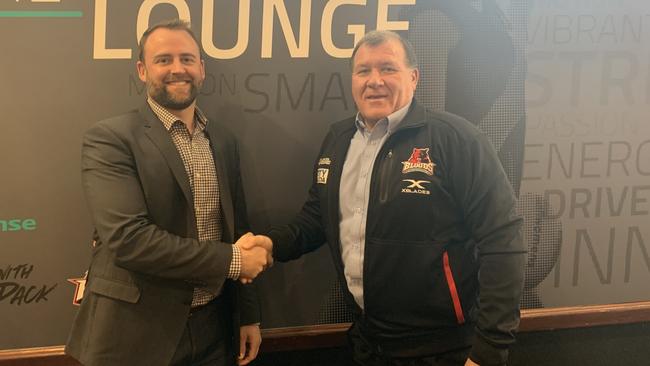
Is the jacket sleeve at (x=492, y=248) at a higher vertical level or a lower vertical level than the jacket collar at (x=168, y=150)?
lower

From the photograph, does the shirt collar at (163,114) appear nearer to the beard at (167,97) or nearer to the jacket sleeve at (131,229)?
the beard at (167,97)

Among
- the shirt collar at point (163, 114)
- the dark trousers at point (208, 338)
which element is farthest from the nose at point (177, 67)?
the dark trousers at point (208, 338)

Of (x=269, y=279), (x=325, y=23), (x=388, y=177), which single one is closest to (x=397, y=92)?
(x=388, y=177)

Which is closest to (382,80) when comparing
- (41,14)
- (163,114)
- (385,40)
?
(385,40)

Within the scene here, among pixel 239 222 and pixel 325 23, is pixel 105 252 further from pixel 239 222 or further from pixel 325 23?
pixel 325 23

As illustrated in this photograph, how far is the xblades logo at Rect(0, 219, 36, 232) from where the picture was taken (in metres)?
2.06

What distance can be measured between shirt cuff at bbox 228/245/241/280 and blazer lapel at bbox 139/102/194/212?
197 mm

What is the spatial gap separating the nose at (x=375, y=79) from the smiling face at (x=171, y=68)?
0.60m

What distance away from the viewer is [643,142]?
2.57 metres

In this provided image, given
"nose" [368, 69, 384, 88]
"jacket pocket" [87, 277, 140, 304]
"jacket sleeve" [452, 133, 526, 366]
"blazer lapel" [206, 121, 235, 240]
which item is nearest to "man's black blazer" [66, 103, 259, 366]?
"jacket pocket" [87, 277, 140, 304]

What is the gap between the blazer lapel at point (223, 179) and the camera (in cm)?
178

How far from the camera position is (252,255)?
1739mm

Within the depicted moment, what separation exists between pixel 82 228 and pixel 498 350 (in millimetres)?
1664

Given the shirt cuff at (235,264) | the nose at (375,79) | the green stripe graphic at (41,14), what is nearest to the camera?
the shirt cuff at (235,264)
